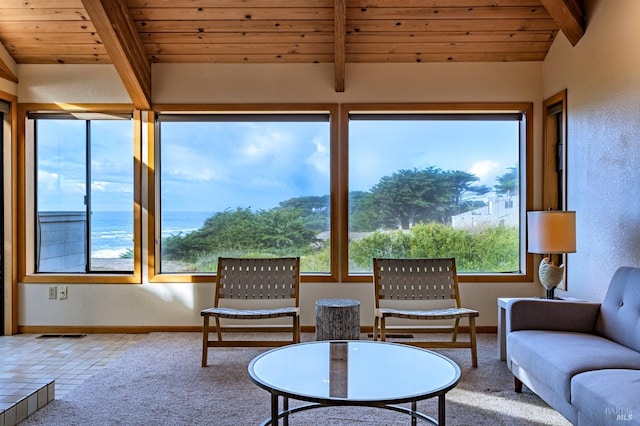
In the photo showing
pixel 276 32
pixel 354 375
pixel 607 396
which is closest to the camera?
pixel 607 396

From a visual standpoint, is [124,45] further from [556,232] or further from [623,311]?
[623,311]

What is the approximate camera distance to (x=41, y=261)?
15.9 feet

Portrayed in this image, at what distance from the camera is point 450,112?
15.6 ft

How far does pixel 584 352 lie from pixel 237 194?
11.0 feet

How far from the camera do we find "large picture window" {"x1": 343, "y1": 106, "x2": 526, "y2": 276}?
4801 millimetres

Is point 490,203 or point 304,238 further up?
point 490,203

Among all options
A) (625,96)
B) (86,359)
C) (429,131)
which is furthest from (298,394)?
(429,131)

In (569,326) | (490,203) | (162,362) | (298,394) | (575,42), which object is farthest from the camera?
(490,203)

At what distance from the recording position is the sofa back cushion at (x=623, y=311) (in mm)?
2609

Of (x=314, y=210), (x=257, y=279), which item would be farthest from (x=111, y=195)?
(x=314, y=210)

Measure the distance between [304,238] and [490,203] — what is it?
185 cm

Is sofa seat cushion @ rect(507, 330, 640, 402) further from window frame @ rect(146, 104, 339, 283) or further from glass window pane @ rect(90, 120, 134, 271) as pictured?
glass window pane @ rect(90, 120, 134, 271)

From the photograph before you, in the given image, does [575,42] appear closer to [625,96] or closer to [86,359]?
[625,96]

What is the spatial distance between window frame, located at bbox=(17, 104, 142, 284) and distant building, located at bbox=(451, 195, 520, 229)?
310cm
